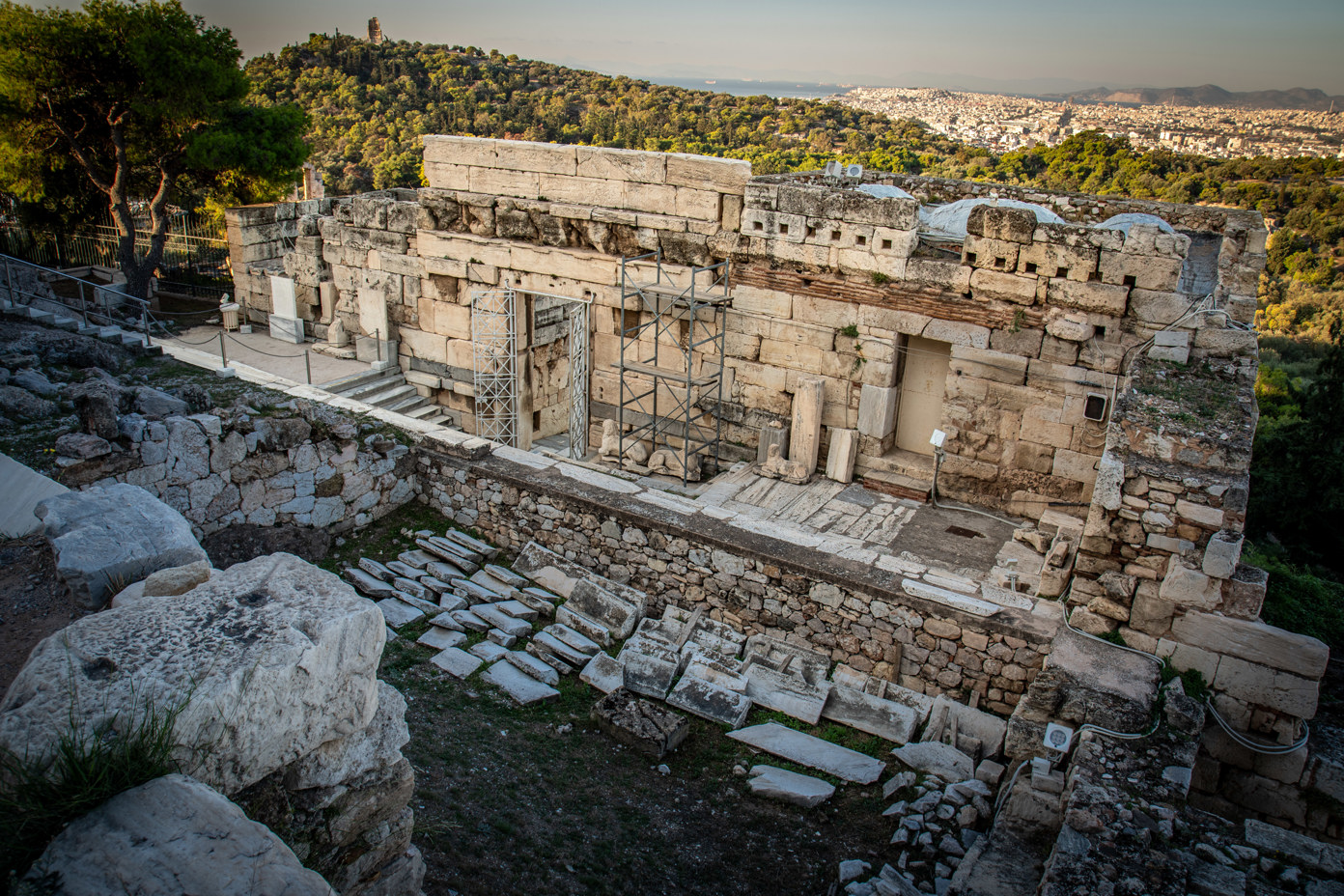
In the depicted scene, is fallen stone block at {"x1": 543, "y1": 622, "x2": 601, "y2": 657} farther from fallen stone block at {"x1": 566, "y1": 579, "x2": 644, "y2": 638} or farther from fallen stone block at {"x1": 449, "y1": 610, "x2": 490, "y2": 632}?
fallen stone block at {"x1": 449, "y1": 610, "x2": 490, "y2": 632}

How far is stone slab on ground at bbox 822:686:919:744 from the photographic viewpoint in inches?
269

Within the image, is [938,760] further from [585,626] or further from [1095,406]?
[1095,406]

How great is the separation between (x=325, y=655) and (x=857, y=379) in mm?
7715

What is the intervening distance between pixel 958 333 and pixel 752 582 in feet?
12.7

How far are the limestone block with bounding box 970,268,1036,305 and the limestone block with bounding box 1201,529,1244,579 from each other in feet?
12.3

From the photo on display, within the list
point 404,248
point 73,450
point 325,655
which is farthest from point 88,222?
point 325,655

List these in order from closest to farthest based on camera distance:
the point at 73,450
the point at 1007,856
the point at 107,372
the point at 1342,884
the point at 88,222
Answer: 1. the point at 1342,884
2. the point at 1007,856
3. the point at 73,450
4. the point at 107,372
5. the point at 88,222

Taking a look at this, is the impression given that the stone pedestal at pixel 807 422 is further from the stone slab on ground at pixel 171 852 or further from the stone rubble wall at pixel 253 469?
the stone slab on ground at pixel 171 852

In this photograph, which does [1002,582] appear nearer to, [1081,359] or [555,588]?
[1081,359]

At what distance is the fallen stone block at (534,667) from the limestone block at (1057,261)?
645cm

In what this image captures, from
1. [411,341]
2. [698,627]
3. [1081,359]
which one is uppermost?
[1081,359]

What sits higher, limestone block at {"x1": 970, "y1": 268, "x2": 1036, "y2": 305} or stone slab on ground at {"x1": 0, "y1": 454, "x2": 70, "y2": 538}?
limestone block at {"x1": 970, "y1": 268, "x2": 1036, "y2": 305}

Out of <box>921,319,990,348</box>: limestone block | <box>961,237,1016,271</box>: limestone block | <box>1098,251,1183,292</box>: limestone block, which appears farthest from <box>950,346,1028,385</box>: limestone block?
<box>1098,251,1183,292</box>: limestone block

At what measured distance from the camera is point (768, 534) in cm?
830
